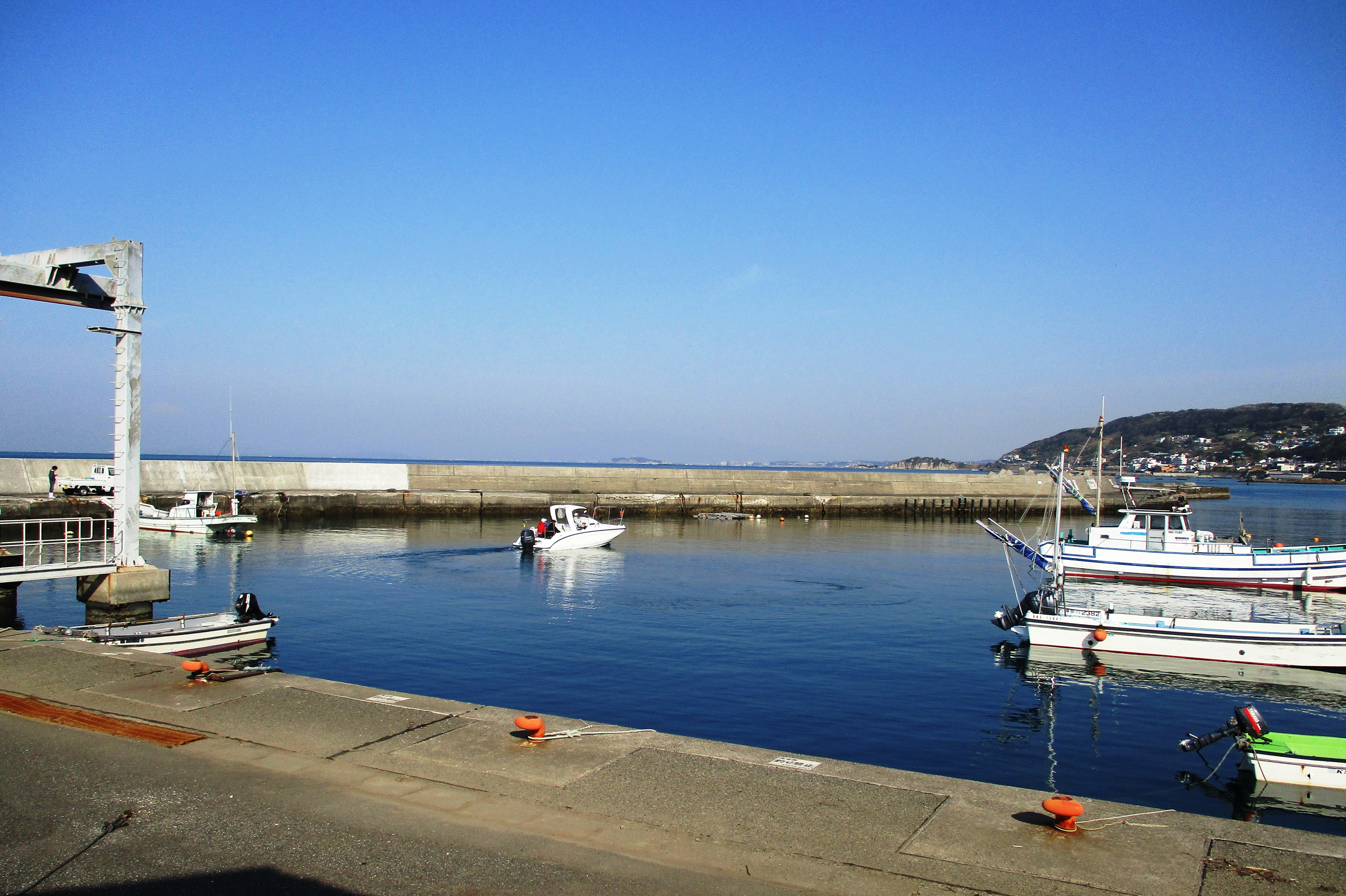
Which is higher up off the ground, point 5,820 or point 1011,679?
point 5,820

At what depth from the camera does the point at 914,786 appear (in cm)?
664

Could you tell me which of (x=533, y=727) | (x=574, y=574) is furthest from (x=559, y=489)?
(x=533, y=727)

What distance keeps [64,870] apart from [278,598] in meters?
23.0

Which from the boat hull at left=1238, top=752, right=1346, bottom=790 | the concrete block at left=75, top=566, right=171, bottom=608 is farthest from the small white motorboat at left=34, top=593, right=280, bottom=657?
the boat hull at left=1238, top=752, right=1346, bottom=790

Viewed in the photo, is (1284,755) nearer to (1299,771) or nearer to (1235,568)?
(1299,771)

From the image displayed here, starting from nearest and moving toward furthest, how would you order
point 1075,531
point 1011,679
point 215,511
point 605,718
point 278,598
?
point 605,718 → point 1011,679 → point 278,598 → point 215,511 → point 1075,531

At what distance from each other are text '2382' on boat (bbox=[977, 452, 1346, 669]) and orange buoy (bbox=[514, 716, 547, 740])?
16719mm

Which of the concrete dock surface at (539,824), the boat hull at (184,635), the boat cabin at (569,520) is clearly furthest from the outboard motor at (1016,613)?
the boat cabin at (569,520)

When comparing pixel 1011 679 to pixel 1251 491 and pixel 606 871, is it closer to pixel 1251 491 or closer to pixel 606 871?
pixel 606 871

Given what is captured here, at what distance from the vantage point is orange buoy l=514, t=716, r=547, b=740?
756 cm

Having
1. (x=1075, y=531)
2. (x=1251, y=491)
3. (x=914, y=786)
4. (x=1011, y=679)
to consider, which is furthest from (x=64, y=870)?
(x=1251, y=491)

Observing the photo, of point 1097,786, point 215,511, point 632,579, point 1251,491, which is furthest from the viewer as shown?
point 1251,491

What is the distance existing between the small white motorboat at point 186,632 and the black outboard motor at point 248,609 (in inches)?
0.4

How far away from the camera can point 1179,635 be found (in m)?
20.1
